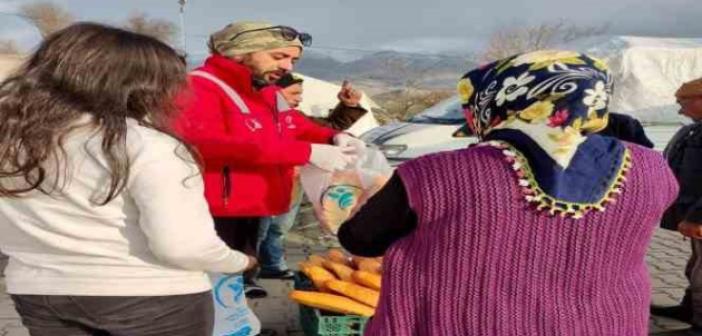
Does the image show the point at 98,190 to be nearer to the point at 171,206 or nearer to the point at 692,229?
the point at 171,206

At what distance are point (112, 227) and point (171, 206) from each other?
17 centimetres

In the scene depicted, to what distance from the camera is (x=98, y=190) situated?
1749 millimetres

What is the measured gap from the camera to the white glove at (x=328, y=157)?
304cm

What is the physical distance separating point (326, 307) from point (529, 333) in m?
1.94

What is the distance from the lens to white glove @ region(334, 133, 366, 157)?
3244mm

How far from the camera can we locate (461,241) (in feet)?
5.21

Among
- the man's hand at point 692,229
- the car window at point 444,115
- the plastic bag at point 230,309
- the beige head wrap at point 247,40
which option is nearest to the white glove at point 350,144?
the beige head wrap at point 247,40

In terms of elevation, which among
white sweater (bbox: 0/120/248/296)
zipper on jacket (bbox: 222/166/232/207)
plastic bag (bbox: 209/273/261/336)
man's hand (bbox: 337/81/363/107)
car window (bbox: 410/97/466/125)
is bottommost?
car window (bbox: 410/97/466/125)

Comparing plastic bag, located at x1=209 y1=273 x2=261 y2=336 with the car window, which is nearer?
plastic bag, located at x1=209 y1=273 x2=261 y2=336

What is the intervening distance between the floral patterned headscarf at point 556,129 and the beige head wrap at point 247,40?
156 centimetres

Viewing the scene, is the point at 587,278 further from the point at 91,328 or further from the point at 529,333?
the point at 91,328

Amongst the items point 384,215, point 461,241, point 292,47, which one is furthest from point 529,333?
point 292,47

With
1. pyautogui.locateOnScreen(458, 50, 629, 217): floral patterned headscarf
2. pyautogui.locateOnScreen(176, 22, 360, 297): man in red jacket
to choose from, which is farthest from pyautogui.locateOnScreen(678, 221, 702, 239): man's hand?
pyautogui.locateOnScreen(458, 50, 629, 217): floral patterned headscarf

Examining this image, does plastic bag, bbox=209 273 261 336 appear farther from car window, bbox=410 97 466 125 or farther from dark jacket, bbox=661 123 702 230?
car window, bbox=410 97 466 125
